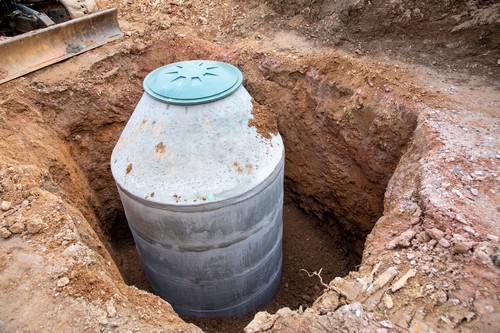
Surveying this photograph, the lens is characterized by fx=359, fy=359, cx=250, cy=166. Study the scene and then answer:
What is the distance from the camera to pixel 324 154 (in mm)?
5820

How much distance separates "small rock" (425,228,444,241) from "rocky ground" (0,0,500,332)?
2cm

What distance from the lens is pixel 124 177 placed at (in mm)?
3906

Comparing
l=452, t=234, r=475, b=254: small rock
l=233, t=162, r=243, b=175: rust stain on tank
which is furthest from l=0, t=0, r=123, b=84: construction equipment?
l=452, t=234, r=475, b=254: small rock

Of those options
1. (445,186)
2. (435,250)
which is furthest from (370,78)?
(435,250)

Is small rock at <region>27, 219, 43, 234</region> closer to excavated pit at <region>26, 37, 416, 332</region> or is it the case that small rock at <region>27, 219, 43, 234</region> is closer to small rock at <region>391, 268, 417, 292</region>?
excavated pit at <region>26, 37, 416, 332</region>

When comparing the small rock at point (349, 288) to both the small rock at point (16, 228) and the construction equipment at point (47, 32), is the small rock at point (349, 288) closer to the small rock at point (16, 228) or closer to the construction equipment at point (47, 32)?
the small rock at point (16, 228)

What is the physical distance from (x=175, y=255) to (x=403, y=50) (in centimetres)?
471

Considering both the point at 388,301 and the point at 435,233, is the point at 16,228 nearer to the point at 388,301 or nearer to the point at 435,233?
the point at 388,301

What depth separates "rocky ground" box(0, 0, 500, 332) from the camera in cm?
279

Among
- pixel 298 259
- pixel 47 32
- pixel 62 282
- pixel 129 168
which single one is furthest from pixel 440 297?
pixel 47 32

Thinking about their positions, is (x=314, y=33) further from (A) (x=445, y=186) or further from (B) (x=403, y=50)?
(A) (x=445, y=186)

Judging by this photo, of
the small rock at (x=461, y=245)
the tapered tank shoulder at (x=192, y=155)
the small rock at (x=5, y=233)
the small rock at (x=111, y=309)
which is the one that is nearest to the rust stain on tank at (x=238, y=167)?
the tapered tank shoulder at (x=192, y=155)

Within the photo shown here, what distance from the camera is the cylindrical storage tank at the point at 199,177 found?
3676mm

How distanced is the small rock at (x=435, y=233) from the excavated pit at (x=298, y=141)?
186cm
